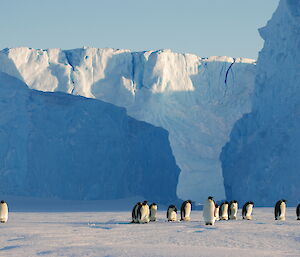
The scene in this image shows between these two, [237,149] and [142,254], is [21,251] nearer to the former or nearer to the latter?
[142,254]

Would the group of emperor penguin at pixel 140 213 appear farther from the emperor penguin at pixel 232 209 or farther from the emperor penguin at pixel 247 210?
the emperor penguin at pixel 247 210

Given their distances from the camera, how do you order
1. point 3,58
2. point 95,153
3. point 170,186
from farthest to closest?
1. point 3,58
2. point 170,186
3. point 95,153

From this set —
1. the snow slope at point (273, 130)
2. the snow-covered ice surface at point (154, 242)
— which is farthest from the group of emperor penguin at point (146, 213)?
the snow slope at point (273, 130)

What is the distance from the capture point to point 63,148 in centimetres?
3453

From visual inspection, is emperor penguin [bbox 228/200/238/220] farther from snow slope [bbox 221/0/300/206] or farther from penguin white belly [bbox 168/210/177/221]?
snow slope [bbox 221/0/300/206]

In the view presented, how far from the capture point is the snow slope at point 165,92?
43.8m

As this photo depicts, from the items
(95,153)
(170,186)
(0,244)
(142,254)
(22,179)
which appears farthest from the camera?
(170,186)

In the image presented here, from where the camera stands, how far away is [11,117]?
3359 centimetres

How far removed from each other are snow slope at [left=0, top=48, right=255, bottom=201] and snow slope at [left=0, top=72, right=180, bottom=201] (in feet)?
24.1

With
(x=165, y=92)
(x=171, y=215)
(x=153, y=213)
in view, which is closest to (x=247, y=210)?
(x=171, y=215)

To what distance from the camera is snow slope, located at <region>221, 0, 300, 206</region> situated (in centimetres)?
3250

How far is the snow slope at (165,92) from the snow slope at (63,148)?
7.36 metres

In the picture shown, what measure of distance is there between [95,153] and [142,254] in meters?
27.6

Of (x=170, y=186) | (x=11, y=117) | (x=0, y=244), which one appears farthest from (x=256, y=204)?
(x=0, y=244)
